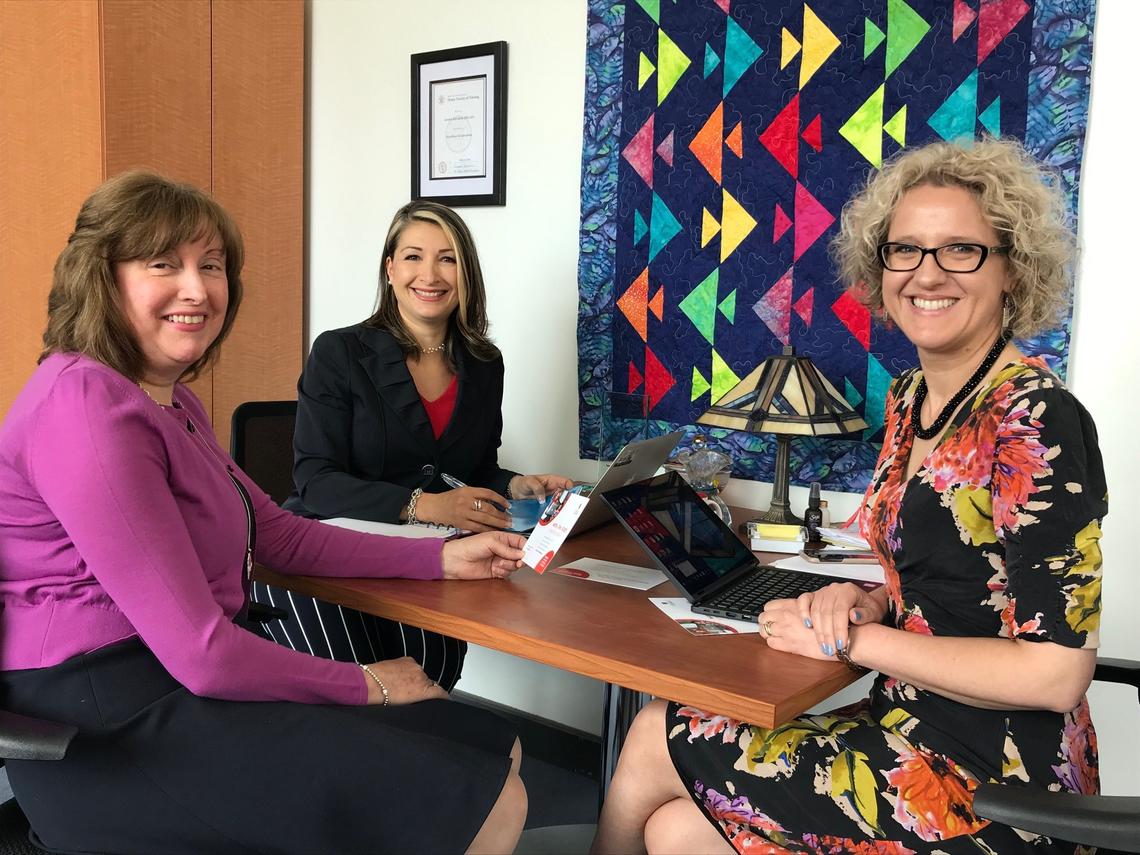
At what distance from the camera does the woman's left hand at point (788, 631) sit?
4.59 feet

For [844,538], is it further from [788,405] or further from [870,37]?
[870,37]

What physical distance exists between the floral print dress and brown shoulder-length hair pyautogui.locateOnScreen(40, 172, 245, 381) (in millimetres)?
972

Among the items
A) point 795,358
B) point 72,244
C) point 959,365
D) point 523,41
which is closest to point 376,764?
point 72,244

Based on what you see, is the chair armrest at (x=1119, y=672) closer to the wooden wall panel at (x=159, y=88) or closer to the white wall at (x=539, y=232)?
the white wall at (x=539, y=232)

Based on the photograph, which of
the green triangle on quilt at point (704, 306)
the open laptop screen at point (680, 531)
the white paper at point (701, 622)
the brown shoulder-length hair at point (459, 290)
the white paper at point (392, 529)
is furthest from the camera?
the green triangle on quilt at point (704, 306)

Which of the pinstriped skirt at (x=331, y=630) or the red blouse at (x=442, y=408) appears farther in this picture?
the red blouse at (x=442, y=408)

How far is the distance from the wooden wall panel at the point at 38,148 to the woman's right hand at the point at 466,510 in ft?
4.86

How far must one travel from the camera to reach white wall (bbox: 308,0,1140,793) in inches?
79.5

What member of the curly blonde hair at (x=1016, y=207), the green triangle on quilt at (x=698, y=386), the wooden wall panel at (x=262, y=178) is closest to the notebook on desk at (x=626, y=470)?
the green triangle on quilt at (x=698, y=386)

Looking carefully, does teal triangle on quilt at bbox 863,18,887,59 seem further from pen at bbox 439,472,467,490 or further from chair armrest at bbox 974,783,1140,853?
chair armrest at bbox 974,783,1140,853

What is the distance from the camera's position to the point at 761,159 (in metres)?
2.43

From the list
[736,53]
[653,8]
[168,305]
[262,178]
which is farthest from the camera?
[262,178]

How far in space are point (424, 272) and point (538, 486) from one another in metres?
0.58

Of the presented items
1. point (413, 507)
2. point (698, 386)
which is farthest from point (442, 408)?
point (698, 386)
